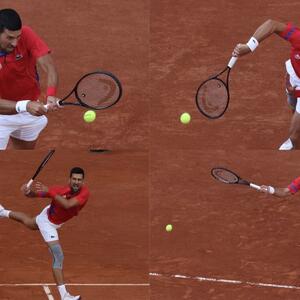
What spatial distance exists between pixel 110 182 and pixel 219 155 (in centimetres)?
104

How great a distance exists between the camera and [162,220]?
34.8ft

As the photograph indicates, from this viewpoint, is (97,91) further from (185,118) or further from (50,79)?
(185,118)

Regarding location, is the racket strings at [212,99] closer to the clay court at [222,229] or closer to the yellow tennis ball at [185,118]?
the yellow tennis ball at [185,118]

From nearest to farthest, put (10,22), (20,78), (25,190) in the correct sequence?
(10,22)
(20,78)
(25,190)

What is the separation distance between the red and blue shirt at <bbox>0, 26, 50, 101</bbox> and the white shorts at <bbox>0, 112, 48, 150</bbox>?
0.19 meters

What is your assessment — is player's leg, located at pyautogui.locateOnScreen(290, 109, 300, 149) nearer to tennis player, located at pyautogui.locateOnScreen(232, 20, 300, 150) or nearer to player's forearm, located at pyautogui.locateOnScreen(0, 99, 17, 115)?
tennis player, located at pyautogui.locateOnScreen(232, 20, 300, 150)

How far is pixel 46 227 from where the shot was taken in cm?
1005

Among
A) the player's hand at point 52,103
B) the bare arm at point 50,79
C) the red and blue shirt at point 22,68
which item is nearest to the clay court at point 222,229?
the red and blue shirt at point 22,68

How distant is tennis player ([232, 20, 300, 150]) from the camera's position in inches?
358

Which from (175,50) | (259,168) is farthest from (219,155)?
(175,50)

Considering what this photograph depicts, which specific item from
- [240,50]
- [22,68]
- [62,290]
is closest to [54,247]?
[62,290]

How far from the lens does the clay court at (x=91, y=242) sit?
1037 cm

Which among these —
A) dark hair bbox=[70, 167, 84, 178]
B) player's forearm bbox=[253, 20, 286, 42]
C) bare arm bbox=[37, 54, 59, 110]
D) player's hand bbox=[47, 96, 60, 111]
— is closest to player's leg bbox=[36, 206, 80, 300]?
dark hair bbox=[70, 167, 84, 178]

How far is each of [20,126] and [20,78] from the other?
0.46 metres
